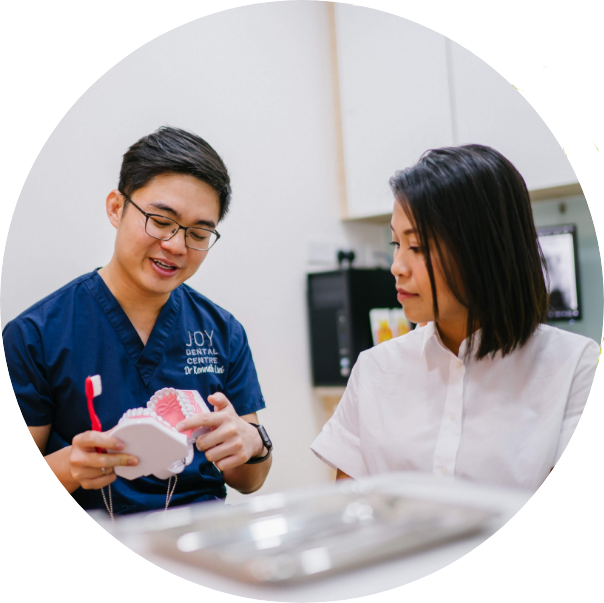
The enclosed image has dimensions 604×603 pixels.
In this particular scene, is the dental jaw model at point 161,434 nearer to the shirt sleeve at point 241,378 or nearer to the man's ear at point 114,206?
the shirt sleeve at point 241,378

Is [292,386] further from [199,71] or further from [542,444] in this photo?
[199,71]

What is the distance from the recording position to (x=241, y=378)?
3.55 feet

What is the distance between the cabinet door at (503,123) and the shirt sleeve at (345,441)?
42 centimetres

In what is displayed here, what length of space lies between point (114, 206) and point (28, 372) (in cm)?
30

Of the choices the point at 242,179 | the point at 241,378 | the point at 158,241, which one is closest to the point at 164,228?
the point at 158,241

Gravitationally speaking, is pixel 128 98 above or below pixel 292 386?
above

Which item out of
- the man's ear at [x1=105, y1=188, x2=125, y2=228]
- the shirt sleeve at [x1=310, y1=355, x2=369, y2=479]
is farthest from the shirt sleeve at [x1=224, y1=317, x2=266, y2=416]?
the man's ear at [x1=105, y1=188, x2=125, y2=228]

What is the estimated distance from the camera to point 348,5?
119 cm

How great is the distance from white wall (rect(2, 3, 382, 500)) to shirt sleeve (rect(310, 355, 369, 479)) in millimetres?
21

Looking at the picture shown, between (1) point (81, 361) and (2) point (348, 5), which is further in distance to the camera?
(2) point (348, 5)

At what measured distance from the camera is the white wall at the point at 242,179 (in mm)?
1064

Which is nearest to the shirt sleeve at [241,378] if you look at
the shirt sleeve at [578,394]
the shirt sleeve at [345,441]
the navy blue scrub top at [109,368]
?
the navy blue scrub top at [109,368]

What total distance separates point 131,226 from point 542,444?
736 mm

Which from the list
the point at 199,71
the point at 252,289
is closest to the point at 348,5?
the point at 199,71
